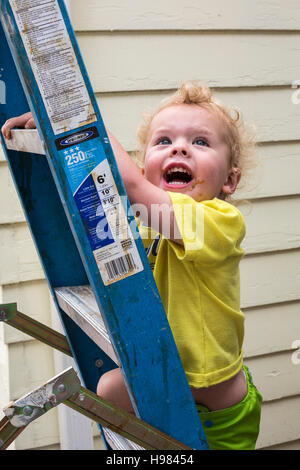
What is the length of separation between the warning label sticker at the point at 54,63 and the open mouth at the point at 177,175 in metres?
0.50

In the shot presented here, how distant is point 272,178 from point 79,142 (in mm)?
1606

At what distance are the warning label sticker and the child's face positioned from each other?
50 centimetres

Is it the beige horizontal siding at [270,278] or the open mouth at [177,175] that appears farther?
the beige horizontal siding at [270,278]

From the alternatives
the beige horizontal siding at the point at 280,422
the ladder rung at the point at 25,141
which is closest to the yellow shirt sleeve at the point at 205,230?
the ladder rung at the point at 25,141

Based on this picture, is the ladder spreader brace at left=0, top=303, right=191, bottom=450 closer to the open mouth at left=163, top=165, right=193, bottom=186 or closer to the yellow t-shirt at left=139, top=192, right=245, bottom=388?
the yellow t-shirt at left=139, top=192, right=245, bottom=388

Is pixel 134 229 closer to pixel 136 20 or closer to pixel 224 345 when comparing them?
pixel 224 345

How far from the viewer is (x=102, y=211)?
2.94ft

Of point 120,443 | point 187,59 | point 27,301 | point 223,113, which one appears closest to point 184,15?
point 187,59

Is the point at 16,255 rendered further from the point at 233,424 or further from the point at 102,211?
the point at 102,211

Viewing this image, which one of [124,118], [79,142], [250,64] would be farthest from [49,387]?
[250,64]

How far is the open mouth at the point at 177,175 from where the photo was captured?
1.36 meters

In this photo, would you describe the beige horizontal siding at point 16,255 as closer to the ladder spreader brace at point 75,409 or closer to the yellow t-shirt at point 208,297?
the yellow t-shirt at point 208,297
